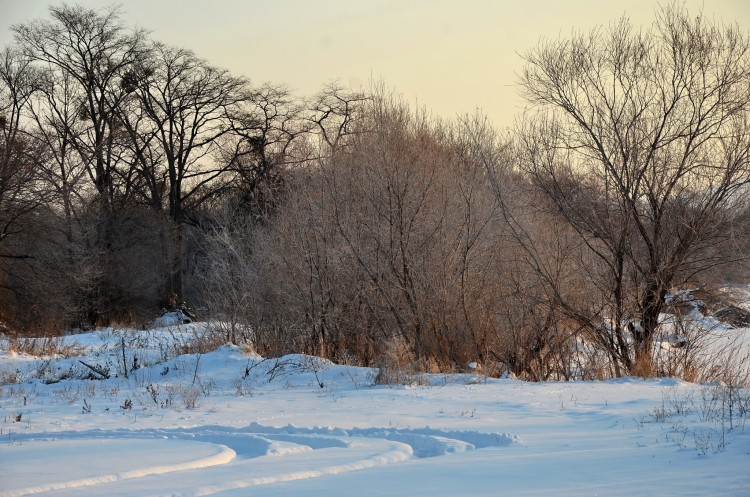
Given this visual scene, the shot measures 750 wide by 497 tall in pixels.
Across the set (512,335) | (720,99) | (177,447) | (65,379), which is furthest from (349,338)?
(177,447)

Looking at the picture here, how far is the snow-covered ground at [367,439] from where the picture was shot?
5.35 m

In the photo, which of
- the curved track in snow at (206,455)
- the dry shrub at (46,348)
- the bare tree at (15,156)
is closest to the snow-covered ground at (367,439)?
the curved track in snow at (206,455)

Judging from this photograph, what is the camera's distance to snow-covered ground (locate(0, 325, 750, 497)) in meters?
5.35

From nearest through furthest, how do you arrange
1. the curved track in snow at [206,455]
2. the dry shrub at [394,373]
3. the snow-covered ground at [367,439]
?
the snow-covered ground at [367,439]
the curved track in snow at [206,455]
the dry shrub at [394,373]

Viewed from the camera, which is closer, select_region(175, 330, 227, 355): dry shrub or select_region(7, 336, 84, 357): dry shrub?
select_region(175, 330, 227, 355): dry shrub

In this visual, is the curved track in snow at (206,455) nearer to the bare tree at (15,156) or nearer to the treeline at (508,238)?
Result: the treeline at (508,238)

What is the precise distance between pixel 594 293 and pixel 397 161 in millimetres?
4661

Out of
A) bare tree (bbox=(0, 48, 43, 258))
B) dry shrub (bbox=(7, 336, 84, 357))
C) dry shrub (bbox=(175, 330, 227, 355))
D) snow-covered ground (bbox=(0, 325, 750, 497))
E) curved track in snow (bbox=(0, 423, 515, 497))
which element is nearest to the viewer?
snow-covered ground (bbox=(0, 325, 750, 497))

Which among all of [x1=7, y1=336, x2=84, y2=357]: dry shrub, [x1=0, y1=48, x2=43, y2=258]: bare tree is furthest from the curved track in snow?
[x1=0, y1=48, x2=43, y2=258]: bare tree

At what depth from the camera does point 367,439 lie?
7.41 metres

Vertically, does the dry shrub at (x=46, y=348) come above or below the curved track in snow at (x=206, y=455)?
above

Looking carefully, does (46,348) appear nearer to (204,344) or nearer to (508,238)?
(204,344)

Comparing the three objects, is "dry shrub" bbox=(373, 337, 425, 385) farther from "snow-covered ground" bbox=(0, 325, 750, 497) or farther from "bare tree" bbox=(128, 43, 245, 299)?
"bare tree" bbox=(128, 43, 245, 299)

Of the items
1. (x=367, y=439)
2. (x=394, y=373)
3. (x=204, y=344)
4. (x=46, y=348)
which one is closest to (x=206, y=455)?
(x=367, y=439)
